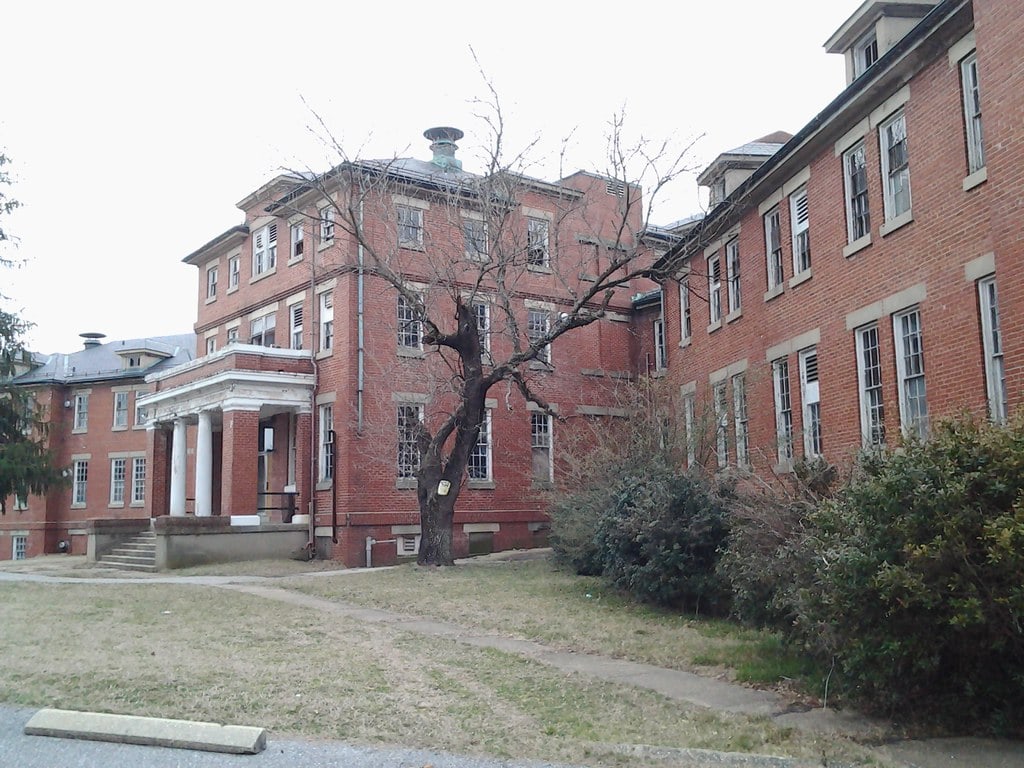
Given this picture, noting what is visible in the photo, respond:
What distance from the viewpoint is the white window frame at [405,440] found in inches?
984

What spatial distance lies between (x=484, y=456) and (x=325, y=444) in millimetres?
4529

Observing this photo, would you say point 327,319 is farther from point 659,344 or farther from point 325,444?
point 659,344

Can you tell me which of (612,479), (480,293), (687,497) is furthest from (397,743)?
(480,293)

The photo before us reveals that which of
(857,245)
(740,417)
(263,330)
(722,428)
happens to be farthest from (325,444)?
(857,245)

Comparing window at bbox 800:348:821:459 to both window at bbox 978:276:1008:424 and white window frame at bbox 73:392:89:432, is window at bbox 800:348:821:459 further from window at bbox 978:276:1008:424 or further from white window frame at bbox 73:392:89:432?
white window frame at bbox 73:392:89:432

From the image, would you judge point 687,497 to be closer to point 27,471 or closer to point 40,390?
point 27,471

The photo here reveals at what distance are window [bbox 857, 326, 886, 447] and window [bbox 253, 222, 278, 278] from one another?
61.1 ft

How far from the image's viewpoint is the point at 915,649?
22.0ft

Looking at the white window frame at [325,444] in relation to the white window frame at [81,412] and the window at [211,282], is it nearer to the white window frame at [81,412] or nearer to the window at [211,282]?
the window at [211,282]

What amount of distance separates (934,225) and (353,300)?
15.6 metres

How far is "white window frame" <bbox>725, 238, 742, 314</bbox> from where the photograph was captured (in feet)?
68.4

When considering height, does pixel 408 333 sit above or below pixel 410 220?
below

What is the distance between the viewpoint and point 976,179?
41.2 ft

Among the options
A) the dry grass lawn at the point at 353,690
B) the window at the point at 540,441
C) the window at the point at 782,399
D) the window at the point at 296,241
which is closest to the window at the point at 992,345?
the window at the point at 782,399
